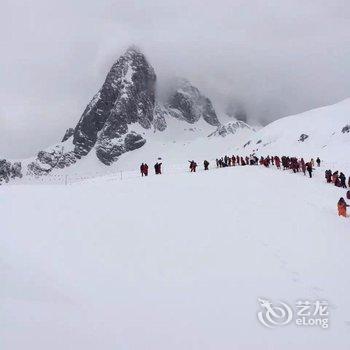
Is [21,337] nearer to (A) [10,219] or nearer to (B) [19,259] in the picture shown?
(B) [19,259]

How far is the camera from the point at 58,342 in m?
6.91

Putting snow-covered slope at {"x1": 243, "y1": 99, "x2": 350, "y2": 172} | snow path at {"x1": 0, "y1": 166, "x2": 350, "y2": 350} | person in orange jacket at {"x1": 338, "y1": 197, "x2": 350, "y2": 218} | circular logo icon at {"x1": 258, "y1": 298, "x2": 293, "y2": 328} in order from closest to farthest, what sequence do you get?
snow path at {"x1": 0, "y1": 166, "x2": 350, "y2": 350} → circular logo icon at {"x1": 258, "y1": 298, "x2": 293, "y2": 328} → person in orange jacket at {"x1": 338, "y1": 197, "x2": 350, "y2": 218} → snow-covered slope at {"x1": 243, "y1": 99, "x2": 350, "y2": 172}

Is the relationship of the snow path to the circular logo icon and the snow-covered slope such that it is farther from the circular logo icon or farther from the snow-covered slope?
the snow-covered slope

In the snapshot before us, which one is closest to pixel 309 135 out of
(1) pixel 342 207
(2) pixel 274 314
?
(1) pixel 342 207

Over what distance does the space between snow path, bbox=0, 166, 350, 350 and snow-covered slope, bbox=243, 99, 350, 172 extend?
46932mm

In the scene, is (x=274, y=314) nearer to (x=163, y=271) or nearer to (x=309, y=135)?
(x=163, y=271)

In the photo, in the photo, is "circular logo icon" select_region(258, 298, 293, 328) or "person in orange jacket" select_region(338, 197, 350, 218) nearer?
"circular logo icon" select_region(258, 298, 293, 328)

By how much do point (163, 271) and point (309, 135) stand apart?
7913 centimetres

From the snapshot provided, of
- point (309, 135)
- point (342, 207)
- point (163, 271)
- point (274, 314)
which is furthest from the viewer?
point (309, 135)

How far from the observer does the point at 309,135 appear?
3346 inches

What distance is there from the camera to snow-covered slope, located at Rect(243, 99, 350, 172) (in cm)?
7269

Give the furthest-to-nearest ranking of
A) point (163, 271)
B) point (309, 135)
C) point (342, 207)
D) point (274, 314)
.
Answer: point (309, 135) → point (342, 207) → point (163, 271) → point (274, 314)

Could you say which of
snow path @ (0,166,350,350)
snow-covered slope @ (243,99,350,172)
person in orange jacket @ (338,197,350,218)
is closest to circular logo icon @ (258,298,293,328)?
snow path @ (0,166,350,350)

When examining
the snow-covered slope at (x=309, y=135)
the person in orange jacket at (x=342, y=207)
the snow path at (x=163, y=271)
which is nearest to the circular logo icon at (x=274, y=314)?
the snow path at (x=163, y=271)
